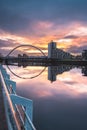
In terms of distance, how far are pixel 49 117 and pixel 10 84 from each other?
673 cm

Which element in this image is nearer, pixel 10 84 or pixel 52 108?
pixel 10 84

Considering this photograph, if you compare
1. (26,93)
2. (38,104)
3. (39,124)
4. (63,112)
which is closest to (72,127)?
(39,124)

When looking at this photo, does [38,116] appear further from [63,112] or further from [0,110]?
[0,110]

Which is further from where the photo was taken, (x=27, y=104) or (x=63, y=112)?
(x=63, y=112)

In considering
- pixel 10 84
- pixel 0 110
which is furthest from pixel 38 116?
pixel 0 110

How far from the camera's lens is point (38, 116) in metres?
26.5

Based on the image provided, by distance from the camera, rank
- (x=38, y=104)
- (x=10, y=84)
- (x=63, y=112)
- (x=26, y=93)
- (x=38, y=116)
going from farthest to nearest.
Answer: (x=26, y=93) → (x=38, y=104) → (x=63, y=112) → (x=38, y=116) → (x=10, y=84)

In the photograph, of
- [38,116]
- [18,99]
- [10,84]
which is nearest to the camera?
[18,99]

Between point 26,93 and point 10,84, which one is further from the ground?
point 10,84

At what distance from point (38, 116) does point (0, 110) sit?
1496cm

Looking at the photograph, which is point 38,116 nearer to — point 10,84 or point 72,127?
point 72,127

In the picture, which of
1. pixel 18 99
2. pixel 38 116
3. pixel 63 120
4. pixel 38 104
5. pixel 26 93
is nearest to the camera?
pixel 18 99

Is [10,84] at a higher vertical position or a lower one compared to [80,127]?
higher

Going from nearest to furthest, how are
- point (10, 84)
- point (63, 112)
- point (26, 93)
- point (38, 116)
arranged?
1. point (10, 84)
2. point (38, 116)
3. point (63, 112)
4. point (26, 93)
